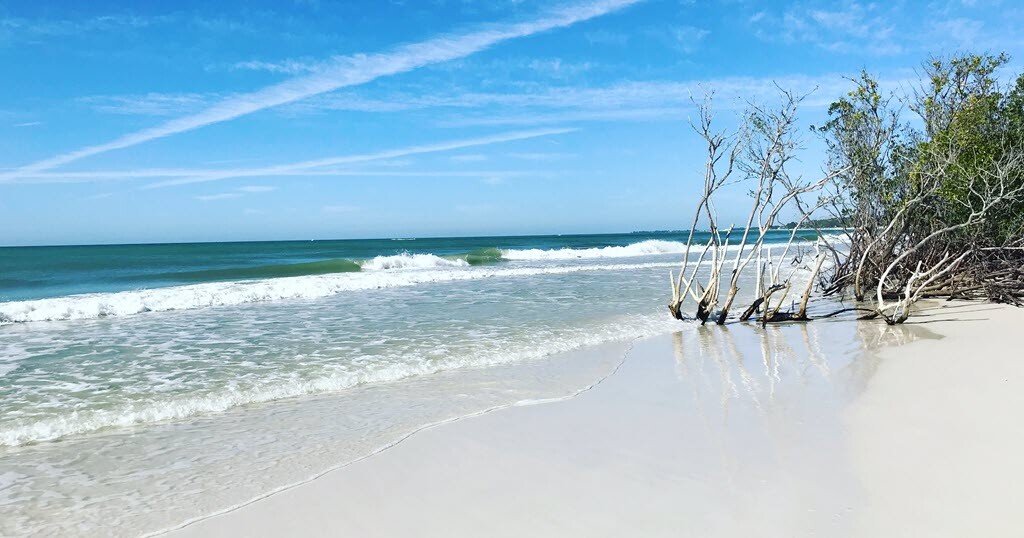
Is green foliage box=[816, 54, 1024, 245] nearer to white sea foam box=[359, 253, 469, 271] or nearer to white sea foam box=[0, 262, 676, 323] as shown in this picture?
white sea foam box=[0, 262, 676, 323]

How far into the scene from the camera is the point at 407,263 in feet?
122

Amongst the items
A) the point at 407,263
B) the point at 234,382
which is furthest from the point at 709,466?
the point at 407,263

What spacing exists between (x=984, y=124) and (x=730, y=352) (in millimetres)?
10443

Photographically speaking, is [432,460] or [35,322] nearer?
[432,460]

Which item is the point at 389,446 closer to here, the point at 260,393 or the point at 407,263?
the point at 260,393

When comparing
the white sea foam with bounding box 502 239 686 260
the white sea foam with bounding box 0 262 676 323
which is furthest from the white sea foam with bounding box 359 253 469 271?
the white sea foam with bounding box 0 262 676 323

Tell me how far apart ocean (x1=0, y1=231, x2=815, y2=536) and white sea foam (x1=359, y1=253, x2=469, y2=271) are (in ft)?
58.0

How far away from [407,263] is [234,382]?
29.8 m

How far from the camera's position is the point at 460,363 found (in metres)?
8.69

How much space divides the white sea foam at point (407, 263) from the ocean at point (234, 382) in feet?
58.0

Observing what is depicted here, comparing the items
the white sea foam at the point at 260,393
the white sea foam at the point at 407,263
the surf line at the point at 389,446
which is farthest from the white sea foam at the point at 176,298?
the surf line at the point at 389,446

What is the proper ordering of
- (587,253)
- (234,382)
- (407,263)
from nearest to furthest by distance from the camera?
(234,382) < (407,263) < (587,253)

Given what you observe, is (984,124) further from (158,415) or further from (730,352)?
(158,415)

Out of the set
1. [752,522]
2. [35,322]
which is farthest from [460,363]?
[35,322]
